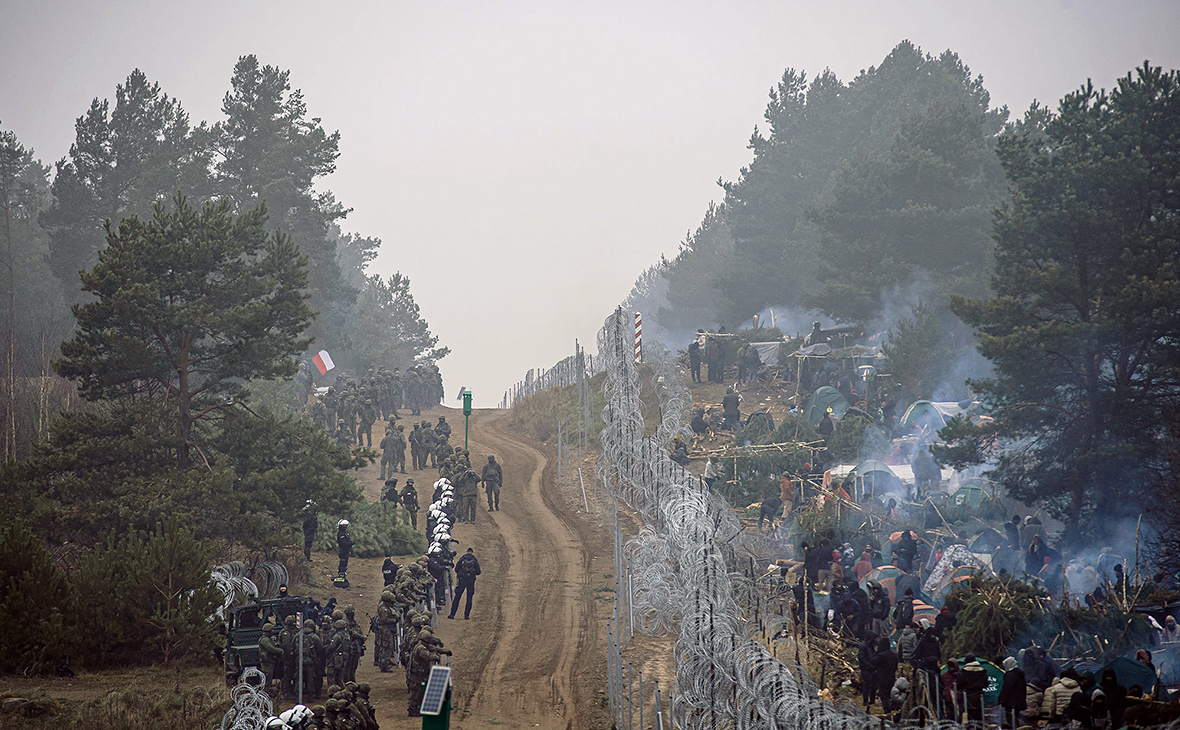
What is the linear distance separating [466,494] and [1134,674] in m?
19.9

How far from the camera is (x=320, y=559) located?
29281 mm

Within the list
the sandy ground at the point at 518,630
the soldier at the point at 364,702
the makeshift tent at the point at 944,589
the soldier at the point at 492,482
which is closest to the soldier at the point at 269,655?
the sandy ground at the point at 518,630

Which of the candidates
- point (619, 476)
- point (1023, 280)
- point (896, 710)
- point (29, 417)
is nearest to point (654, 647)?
point (896, 710)

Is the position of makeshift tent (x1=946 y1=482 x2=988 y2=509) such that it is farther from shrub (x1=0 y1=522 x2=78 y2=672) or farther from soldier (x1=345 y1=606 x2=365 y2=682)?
shrub (x1=0 y1=522 x2=78 y2=672)

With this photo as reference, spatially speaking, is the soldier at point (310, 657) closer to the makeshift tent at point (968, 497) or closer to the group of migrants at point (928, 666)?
the group of migrants at point (928, 666)

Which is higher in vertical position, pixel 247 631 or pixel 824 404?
pixel 824 404

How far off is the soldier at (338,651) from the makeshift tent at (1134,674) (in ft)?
41.4

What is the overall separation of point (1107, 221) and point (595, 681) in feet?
60.8

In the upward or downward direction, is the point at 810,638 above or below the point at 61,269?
below

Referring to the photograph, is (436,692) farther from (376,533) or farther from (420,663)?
(376,533)

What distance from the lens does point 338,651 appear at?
18469 millimetres

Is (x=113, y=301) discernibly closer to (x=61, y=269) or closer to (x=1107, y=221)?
(x=1107, y=221)

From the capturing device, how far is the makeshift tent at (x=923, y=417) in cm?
3350

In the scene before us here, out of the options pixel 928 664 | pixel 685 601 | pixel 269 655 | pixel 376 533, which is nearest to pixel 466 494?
pixel 376 533
